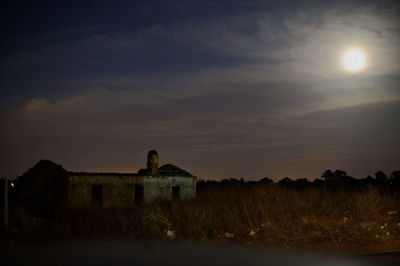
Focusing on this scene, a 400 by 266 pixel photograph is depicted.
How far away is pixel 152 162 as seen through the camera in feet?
107

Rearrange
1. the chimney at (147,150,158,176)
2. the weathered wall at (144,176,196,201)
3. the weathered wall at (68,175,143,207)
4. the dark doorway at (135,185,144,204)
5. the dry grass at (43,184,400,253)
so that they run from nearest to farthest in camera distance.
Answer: the dry grass at (43,184,400,253) → the weathered wall at (68,175,143,207) → the dark doorway at (135,185,144,204) → the weathered wall at (144,176,196,201) → the chimney at (147,150,158,176)

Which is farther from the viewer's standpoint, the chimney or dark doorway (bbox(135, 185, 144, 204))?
the chimney

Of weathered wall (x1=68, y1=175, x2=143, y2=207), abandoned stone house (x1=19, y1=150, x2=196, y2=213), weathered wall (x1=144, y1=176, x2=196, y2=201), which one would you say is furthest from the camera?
weathered wall (x1=144, y1=176, x2=196, y2=201)

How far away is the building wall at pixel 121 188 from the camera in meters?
28.0

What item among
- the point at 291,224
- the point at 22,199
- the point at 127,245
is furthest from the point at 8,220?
the point at 291,224

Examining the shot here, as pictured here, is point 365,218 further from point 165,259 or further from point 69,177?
point 69,177

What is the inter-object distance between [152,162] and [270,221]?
17699mm

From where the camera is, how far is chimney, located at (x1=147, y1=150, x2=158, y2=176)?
107 ft

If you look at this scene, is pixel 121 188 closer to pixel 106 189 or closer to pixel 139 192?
pixel 106 189

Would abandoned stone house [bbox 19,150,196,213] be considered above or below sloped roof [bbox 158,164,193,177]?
below

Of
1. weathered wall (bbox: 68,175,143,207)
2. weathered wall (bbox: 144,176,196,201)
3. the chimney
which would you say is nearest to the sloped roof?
weathered wall (bbox: 144,176,196,201)

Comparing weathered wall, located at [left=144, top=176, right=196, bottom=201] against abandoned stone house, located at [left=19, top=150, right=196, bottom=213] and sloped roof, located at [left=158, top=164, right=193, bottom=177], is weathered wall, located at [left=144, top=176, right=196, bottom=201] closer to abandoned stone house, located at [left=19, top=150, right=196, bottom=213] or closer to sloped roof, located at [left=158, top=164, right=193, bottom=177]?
abandoned stone house, located at [left=19, top=150, right=196, bottom=213]

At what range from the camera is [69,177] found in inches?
1096

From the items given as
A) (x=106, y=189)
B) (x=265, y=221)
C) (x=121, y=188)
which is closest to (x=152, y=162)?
(x=121, y=188)
